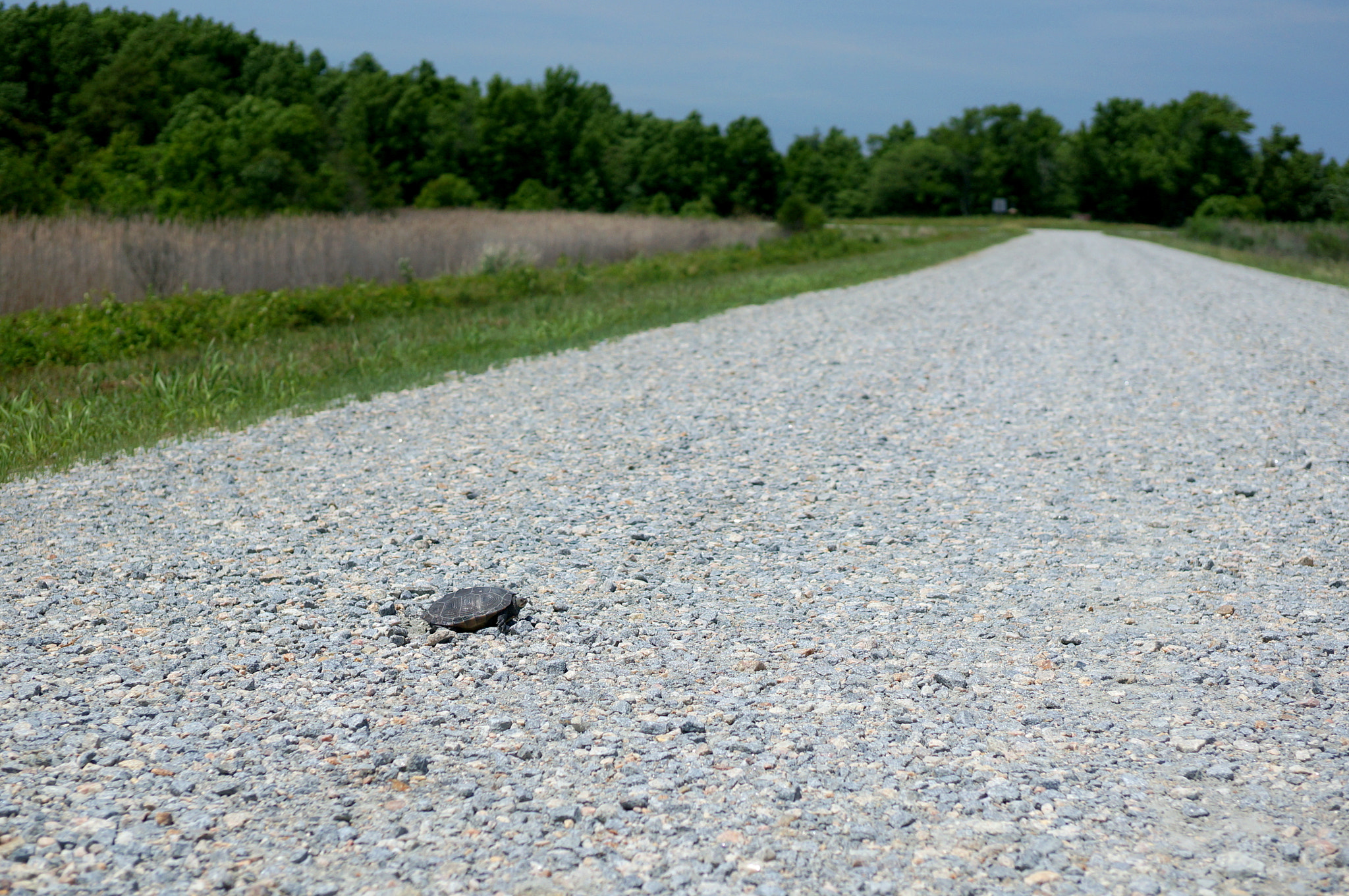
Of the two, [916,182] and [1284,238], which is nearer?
[1284,238]

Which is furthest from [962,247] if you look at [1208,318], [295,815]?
[295,815]

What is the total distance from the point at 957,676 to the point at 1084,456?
3916 mm

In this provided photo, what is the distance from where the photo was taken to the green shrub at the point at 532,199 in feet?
159

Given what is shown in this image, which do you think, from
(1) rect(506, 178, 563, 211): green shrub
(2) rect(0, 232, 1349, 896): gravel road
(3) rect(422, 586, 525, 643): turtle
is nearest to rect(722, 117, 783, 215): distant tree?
(1) rect(506, 178, 563, 211): green shrub

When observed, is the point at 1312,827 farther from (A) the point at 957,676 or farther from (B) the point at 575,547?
(B) the point at 575,547

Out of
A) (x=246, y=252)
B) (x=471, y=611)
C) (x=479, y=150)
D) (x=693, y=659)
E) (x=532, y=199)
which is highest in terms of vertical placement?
(x=479, y=150)

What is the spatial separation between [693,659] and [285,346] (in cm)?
995

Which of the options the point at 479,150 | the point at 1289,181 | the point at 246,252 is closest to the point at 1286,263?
the point at 246,252

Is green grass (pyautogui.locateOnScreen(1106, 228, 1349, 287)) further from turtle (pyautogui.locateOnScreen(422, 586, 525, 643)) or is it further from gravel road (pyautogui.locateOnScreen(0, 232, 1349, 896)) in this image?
turtle (pyautogui.locateOnScreen(422, 586, 525, 643))

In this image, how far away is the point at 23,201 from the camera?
74.5ft

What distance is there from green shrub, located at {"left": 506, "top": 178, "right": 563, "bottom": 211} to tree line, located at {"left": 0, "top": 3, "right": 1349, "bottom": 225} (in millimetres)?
214

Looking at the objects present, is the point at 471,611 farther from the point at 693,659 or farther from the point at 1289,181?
the point at 1289,181

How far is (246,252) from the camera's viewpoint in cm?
1672

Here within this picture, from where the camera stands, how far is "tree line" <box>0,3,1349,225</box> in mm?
32875
